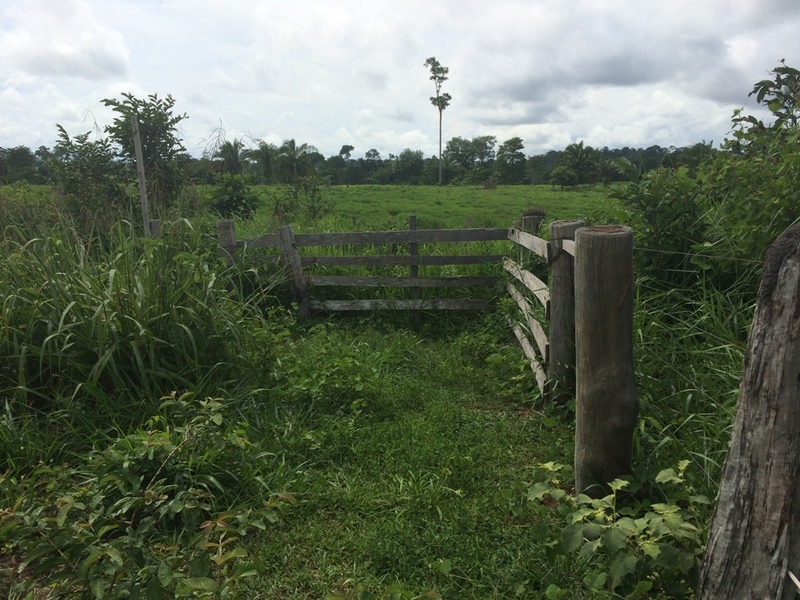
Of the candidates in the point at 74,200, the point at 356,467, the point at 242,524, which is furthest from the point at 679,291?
the point at 74,200

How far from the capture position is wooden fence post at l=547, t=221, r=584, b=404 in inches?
150

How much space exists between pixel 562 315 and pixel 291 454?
211 cm

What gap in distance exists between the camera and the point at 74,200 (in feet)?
21.9

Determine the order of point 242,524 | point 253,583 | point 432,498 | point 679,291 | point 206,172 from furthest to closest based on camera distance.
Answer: point 206,172 → point 679,291 → point 432,498 → point 242,524 → point 253,583

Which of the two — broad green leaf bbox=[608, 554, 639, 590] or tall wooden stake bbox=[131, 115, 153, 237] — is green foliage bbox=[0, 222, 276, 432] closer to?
tall wooden stake bbox=[131, 115, 153, 237]

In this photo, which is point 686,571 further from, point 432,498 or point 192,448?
point 192,448

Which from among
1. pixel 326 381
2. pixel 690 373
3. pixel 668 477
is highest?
pixel 690 373

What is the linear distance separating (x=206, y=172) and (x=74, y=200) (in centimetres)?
232

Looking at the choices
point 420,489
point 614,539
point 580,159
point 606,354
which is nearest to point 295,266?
point 420,489

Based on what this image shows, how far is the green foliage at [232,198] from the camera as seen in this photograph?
9.59 metres

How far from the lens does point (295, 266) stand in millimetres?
6828

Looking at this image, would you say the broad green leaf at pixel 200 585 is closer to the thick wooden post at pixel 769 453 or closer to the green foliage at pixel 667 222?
the thick wooden post at pixel 769 453

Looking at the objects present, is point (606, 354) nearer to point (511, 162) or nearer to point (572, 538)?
point (572, 538)

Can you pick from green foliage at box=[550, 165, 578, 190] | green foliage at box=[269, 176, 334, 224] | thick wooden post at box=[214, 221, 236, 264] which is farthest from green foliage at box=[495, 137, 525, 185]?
thick wooden post at box=[214, 221, 236, 264]
